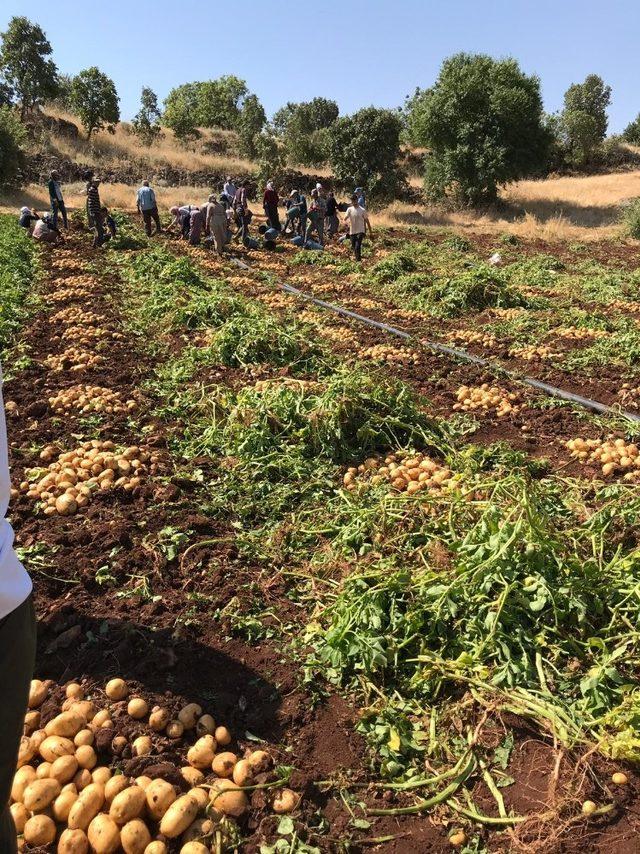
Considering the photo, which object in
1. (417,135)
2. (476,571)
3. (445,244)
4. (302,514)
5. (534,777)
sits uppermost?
(417,135)

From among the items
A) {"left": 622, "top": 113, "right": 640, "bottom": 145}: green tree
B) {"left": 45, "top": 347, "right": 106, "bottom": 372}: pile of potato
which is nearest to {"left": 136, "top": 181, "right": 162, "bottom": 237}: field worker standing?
{"left": 45, "top": 347, "right": 106, "bottom": 372}: pile of potato

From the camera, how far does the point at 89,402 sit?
19.0 feet

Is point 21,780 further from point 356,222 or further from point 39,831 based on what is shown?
point 356,222

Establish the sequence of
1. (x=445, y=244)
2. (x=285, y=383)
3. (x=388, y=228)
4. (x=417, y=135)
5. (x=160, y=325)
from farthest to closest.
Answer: (x=417, y=135) < (x=388, y=228) < (x=445, y=244) < (x=160, y=325) < (x=285, y=383)

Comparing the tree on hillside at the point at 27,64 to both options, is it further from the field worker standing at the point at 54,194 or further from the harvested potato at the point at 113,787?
the harvested potato at the point at 113,787

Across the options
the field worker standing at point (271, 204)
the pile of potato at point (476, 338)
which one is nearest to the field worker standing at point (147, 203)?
the field worker standing at point (271, 204)

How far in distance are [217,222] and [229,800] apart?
14.7m

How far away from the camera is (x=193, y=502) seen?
4230 mm

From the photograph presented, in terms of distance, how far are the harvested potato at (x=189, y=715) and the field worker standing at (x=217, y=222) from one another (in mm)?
14211

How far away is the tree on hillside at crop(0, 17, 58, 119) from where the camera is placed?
38062mm

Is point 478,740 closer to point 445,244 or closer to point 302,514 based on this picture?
point 302,514

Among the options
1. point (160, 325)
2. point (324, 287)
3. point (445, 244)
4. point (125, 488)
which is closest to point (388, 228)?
point (445, 244)

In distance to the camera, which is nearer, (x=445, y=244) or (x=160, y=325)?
(x=160, y=325)

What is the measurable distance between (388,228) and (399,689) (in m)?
22.6
